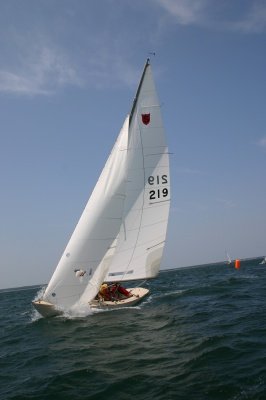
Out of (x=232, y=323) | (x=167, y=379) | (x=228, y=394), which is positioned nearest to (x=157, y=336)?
(x=232, y=323)

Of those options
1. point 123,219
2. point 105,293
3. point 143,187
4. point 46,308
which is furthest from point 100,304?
point 143,187

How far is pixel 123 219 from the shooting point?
763 inches

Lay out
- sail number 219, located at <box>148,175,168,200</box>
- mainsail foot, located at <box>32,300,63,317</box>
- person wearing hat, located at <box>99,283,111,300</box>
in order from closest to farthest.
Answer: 1. mainsail foot, located at <box>32,300,63,317</box>
2. sail number 219, located at <box>148,175,168,200</box>
3. person wearing hat, located at <box>99,283,111,300</box>

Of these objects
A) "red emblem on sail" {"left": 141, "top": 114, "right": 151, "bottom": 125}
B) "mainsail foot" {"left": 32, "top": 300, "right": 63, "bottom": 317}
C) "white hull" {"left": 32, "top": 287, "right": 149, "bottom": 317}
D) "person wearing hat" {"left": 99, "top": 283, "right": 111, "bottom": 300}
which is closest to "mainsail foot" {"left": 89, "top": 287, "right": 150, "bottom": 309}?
"white hull" {"left": 32, "top": 287, "right": 149, "bottom": 317}

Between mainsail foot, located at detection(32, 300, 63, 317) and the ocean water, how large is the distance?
14.8 inches

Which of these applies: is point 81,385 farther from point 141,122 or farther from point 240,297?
point 240,297

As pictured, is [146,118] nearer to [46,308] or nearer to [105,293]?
[105,293]

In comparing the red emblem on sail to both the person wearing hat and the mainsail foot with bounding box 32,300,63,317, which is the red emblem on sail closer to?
the person wearing hat

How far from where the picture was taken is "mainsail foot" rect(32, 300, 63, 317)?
18047mm

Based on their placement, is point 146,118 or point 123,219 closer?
point 146,118

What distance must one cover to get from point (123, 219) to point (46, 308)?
227 inches

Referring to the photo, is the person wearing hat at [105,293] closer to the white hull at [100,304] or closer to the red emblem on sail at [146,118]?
the white hull at [100,304]

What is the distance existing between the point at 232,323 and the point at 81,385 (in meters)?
7.31

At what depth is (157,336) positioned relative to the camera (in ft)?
44.7
